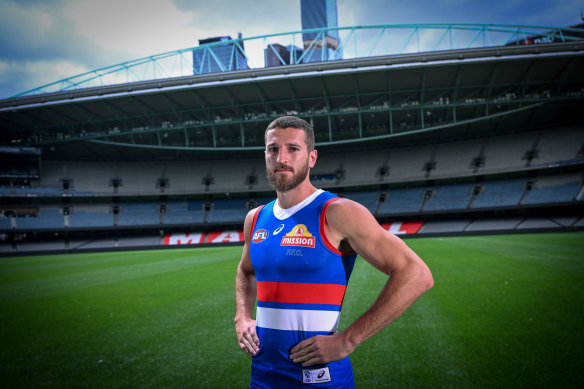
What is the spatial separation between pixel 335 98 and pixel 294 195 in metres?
30.1

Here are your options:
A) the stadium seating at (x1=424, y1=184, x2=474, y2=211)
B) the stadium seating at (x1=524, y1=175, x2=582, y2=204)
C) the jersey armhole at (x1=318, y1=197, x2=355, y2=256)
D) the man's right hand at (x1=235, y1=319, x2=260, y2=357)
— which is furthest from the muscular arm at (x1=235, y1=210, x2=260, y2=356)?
the stadium seating at (x1=524, y1=175, x2=582, y2=204)

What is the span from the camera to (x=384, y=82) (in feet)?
92.4

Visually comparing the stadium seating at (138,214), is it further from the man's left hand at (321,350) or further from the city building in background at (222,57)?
the man's left hand at (321,350)

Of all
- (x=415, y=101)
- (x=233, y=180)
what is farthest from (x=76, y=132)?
(x=415, y=101)

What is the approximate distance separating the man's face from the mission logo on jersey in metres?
0.28

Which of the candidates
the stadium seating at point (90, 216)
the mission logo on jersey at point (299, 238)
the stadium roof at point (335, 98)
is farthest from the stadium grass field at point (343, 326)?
the stadium seating at point (90, 216)

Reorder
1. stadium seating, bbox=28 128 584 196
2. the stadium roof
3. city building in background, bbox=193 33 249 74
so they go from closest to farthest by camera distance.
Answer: the stadium roof → city building in background, bbox=193 33 249 74 → stadium seating, bbox=28 128 584 196

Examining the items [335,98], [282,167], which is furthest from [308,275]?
[335,98]

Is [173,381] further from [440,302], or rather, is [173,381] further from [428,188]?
[428,188]

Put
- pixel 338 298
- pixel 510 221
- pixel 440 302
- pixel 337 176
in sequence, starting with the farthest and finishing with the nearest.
→ pixel 337 176
pixel 510 221
pixel 440 302
pixel 338 298

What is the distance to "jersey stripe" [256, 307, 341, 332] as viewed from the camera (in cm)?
197

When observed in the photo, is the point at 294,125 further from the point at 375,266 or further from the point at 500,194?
the point at 500,194

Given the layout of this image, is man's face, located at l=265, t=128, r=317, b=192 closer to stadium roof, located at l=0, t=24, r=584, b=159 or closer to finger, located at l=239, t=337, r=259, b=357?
finger, located at l=239, t=337, r=259, b=357

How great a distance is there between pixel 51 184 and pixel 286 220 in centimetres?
4797
